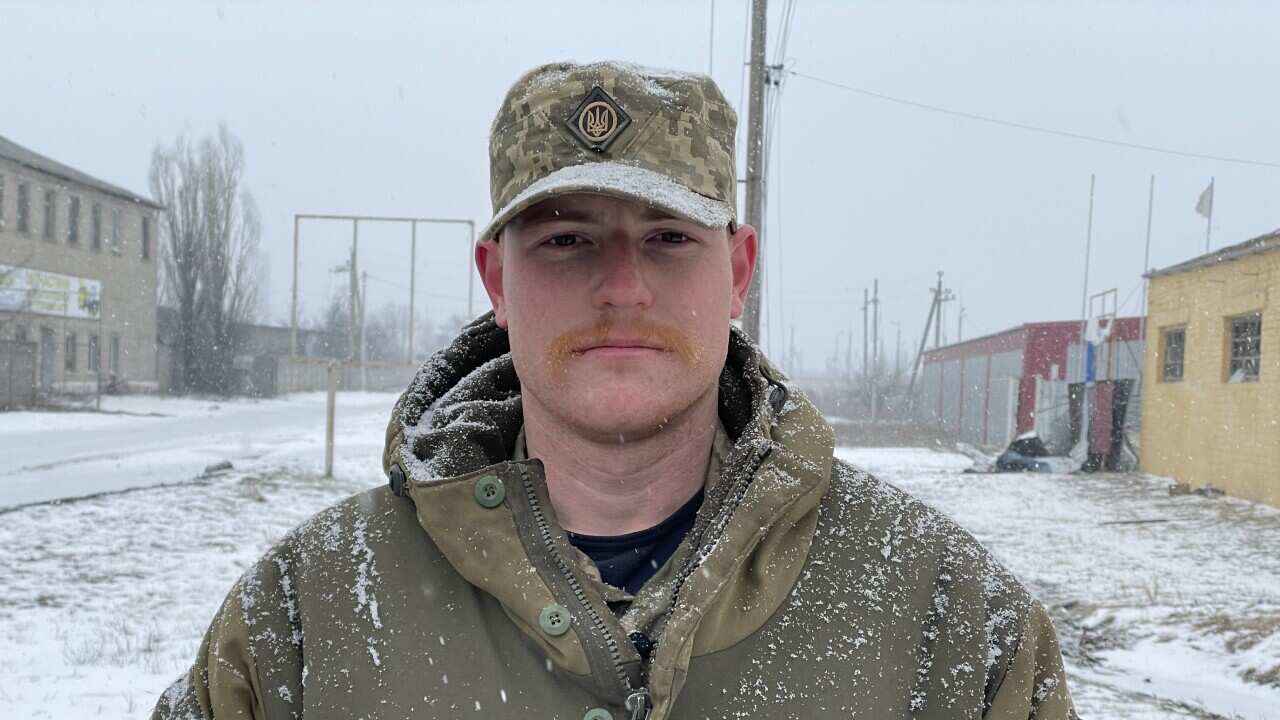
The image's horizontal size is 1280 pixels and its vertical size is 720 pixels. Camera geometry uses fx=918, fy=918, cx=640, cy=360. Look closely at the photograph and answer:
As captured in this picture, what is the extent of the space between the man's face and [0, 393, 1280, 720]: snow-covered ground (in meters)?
4.15

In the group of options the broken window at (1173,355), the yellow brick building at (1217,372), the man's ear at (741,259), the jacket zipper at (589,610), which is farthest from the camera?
the broken window at (1173,355)

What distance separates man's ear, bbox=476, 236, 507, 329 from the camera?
1.80 meters

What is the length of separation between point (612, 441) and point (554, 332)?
223mm

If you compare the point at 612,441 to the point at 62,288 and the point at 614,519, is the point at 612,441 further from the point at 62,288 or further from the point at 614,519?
the point at 62,288

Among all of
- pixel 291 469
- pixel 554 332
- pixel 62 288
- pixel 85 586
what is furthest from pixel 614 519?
pixel 62 288

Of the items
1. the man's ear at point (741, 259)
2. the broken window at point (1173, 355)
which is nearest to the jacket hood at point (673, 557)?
the man's ear at point (741, 259)

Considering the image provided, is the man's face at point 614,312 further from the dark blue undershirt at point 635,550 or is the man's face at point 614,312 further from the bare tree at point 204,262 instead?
the bare tree at point 204,262

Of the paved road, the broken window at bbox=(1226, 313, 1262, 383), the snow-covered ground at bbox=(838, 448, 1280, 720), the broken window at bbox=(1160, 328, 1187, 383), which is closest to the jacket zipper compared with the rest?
the snow-covered ground at bbox=(838, 448, 1280, 720)

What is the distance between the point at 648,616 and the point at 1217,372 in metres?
15.9

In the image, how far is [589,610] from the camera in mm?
1392

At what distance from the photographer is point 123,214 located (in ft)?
116

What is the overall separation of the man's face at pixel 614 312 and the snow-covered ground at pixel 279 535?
163 inches

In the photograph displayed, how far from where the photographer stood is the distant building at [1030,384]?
1875cm

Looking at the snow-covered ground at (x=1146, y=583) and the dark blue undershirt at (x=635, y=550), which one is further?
the snow-covered ground at (x=1146, y=583)
